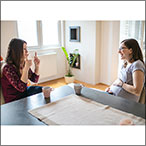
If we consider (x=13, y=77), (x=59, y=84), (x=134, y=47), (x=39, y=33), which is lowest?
(x=59, y=84)

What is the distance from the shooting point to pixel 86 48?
6.05 ft

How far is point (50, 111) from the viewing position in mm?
552

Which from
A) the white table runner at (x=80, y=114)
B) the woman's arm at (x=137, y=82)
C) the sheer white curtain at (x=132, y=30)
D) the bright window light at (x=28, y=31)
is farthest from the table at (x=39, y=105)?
the sheer white curtain at (x=132, y=30)

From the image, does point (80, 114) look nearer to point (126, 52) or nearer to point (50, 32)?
point (126, 52)

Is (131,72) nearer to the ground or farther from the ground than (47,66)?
farther from the ground

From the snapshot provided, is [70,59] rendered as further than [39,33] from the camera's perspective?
Yes

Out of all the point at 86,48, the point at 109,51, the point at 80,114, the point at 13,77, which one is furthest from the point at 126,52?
the point at 86,48

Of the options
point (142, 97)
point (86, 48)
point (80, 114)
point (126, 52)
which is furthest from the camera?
point (86, 48)

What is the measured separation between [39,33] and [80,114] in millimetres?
1432

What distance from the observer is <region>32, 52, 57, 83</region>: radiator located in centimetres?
185

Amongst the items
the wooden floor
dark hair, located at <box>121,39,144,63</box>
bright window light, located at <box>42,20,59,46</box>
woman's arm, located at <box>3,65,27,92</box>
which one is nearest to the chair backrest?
dark hair, located at <box>121,39,144,63</box>

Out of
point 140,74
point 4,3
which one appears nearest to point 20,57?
point 4,3

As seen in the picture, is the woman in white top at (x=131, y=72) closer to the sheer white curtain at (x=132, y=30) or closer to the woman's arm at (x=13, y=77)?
the woman's arm at (x=13, y=77)

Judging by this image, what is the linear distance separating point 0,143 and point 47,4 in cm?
58
